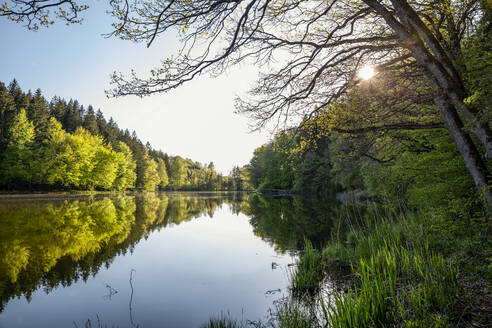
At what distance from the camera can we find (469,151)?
3.67m

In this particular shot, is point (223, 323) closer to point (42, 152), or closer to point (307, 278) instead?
point (307, 278)

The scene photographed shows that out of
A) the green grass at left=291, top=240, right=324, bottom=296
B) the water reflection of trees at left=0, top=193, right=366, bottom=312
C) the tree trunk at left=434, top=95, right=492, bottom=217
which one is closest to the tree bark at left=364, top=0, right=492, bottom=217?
the tree trunk at left=434, top=95, right=492, bottom=217

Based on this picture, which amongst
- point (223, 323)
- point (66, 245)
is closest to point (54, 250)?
point (66, 245)

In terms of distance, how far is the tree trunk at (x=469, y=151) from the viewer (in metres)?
3.53

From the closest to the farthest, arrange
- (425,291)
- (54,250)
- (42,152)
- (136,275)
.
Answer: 1. (425,291)
2. (136,275)
3. (54,250)
4. (42,152)

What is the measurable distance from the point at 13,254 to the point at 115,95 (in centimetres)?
649

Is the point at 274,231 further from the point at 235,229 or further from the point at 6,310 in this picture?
the point at 6,310

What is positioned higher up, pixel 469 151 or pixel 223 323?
pixel 469 151

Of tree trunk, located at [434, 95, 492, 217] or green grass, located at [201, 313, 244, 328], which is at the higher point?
tree trunk, located at [434, 95, 492, 217]

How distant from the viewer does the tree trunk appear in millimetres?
3534

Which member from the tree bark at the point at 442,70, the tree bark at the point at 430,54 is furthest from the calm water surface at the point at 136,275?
the tree bark at the point at 430,54

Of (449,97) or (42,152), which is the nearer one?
(449,97)

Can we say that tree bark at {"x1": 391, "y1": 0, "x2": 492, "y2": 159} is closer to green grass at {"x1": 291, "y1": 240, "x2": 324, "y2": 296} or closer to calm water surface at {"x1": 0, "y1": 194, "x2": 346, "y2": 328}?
green grass at {"x1": 291, "y1": 240, "x2": 324, "y2": 296}

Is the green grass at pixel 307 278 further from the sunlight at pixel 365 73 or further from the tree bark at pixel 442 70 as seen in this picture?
the sunlight at pixel 365 73
